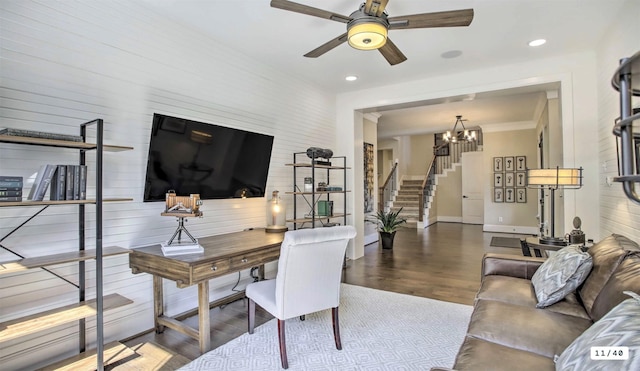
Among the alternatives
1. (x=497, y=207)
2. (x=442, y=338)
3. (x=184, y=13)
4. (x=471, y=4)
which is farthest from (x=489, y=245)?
(x=184, y=13)

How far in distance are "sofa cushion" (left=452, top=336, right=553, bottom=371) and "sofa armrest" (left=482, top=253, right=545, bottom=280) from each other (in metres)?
1.40

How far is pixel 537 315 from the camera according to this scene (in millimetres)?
1946

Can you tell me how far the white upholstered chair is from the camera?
2225mm

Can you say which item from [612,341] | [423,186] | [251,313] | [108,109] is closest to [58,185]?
[108,109]

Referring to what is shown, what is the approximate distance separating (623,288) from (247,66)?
3.73 m

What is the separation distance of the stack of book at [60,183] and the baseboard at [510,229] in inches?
348

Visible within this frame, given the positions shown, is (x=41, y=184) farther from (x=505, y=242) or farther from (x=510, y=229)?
(x=510, y=229)

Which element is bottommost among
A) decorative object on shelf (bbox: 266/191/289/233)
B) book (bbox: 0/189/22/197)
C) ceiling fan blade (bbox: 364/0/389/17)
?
decorative object on shelf (bbox: 266/191/289/233)

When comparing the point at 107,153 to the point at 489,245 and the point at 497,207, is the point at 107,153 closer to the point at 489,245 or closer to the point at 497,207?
the point at 489,245

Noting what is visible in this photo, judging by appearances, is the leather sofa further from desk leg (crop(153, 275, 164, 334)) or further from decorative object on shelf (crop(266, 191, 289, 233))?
desk leg (crop(153, 275, 164, 334))

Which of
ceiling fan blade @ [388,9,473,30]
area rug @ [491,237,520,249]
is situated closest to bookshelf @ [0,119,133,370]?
ceiling fan blade @ [388,9,473,30]

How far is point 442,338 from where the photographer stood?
2.67 metres

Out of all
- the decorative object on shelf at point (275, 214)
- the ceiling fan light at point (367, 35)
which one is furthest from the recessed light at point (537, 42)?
the decorative object on shelf at point (275, 214)

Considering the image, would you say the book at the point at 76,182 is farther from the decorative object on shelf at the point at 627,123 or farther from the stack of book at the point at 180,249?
the decorative object on shelf at the point at 627,123
